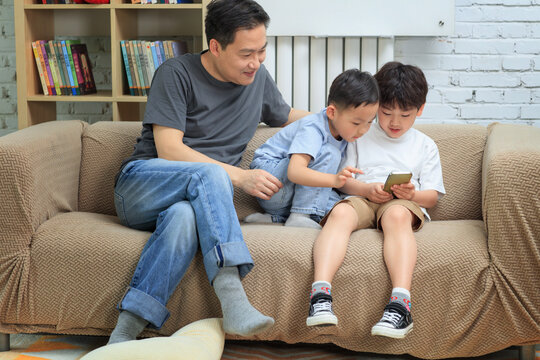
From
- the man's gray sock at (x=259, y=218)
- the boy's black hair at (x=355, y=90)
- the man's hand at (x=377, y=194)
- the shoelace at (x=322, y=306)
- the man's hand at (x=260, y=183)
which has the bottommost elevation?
the shoelace at (x=322, y=306)

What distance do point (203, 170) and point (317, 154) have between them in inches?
14.2

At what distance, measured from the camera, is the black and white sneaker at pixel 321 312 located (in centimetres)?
145

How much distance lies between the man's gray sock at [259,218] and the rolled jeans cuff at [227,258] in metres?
0.39

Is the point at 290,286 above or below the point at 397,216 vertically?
below

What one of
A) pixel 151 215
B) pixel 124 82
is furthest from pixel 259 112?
pixel 124 82

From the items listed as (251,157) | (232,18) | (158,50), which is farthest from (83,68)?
(232,18)

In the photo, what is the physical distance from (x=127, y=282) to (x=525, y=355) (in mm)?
999

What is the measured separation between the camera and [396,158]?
1.88 metres

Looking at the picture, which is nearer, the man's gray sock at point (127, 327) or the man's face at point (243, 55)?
the man's gray sock at point (127, 327)

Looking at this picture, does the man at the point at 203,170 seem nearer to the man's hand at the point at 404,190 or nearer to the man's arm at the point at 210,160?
the man's arm at the point at 210,160

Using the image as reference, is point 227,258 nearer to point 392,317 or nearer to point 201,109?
point 392,317

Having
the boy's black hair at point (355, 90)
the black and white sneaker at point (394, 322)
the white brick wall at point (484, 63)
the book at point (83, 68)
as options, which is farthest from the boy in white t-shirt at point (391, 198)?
the book at point (83, 68)

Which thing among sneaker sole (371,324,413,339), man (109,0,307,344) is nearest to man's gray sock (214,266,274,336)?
man (109,0,307,344)

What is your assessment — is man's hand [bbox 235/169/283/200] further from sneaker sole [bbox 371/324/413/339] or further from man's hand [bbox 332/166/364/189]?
sneaker sole [bbox 371/324/413/339]
